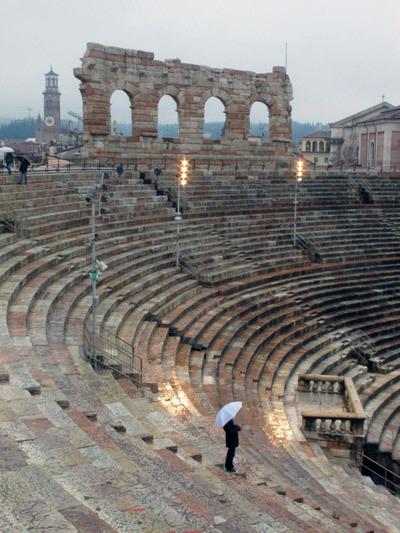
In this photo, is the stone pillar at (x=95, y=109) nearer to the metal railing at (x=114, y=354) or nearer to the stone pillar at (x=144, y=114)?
the stone pillar at (x=144, y=114)

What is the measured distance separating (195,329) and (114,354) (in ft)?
14.7

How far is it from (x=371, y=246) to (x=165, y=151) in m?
10.9

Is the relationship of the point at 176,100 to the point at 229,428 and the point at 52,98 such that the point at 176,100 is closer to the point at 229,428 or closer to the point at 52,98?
the point at 229,428

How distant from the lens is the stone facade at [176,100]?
28.6 metres

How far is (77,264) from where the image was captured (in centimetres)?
1745

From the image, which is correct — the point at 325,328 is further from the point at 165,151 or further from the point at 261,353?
the point at 165,151

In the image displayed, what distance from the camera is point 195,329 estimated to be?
57.7ft

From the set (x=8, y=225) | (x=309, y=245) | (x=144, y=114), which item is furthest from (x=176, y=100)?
(x=8, y=225)

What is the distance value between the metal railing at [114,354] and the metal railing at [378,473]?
18.8 ft

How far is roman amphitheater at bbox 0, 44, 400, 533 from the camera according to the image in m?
7.46

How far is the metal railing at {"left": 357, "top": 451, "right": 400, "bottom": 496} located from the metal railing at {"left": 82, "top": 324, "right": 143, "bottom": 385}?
5.73m

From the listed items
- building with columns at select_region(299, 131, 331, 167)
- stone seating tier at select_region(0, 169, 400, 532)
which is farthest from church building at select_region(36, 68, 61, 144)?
stone seating tier at select_region(0, 169, 400, 532)

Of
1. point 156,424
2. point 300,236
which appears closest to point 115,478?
point 156,424

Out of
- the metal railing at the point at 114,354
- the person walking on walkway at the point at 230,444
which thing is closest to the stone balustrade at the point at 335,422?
the metal railing at the point at 114,354
